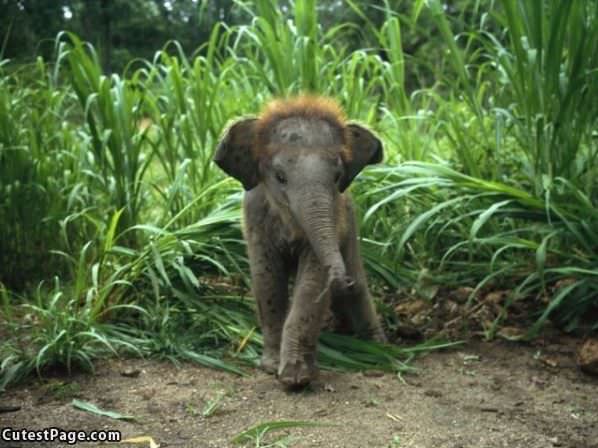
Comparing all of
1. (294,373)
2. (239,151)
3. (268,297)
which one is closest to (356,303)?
(268,297)

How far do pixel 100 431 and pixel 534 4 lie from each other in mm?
2433

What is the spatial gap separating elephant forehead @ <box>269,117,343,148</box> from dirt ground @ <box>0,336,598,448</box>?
Result: 871 millimetres

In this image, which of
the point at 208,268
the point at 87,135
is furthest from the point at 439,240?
the point at 87,135

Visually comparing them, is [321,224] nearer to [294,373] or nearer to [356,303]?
[294,373]

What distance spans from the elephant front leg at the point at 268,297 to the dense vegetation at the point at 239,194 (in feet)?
0.59

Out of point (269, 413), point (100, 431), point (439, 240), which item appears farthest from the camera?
point (439, 240)

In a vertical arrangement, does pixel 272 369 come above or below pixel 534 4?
below

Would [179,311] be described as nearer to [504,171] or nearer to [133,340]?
[133,340]

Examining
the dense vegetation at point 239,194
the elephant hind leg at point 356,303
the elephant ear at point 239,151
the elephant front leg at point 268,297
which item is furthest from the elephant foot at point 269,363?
the elephant ear at point 239,151

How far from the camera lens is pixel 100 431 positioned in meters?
2.56

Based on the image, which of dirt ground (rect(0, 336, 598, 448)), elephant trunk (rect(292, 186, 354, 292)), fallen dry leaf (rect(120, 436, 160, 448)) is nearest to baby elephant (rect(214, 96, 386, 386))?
elephant trunk (rect(292, 186, 354, 292))

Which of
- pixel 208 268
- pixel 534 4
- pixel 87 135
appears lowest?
pixel 208 268

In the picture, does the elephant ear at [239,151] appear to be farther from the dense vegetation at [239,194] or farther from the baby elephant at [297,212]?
the dense vegetation at [239,194]

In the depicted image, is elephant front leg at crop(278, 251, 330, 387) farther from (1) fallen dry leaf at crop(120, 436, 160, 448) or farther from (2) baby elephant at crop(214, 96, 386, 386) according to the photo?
(1) fallen dry leaf at crop(120, 436, 160, 448)
